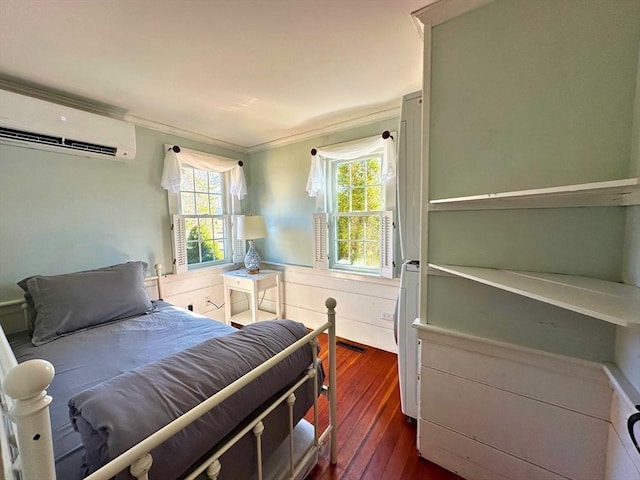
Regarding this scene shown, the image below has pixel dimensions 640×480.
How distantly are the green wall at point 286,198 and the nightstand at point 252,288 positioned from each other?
0.34 meters

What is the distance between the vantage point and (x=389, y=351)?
2.64 m

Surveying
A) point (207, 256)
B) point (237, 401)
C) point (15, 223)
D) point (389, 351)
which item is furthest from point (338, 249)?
point (15, 223)

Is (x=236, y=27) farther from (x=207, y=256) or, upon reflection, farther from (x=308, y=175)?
(x=207, y=256)

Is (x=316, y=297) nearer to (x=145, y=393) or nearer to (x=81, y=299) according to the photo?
(x=81, y=299)

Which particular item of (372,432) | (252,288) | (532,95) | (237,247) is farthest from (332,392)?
(237,247)

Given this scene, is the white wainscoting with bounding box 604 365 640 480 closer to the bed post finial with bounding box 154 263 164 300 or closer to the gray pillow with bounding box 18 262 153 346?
the gray pillow with bounding box 18 262 153 346

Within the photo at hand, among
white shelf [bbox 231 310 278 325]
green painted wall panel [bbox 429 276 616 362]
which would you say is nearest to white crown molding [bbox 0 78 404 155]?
green painted wall panel [bbox 429 276 616 362]

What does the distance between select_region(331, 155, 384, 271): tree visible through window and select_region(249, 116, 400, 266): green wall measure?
1.00ft

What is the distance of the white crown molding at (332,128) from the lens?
8.14 feet

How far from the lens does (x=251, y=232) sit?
3.14 meters

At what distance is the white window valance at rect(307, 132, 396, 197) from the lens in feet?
8.01

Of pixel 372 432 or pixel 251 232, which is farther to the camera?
pixel 251 232

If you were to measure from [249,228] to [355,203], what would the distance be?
4.17ft

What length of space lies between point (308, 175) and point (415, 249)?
1.76 metres
